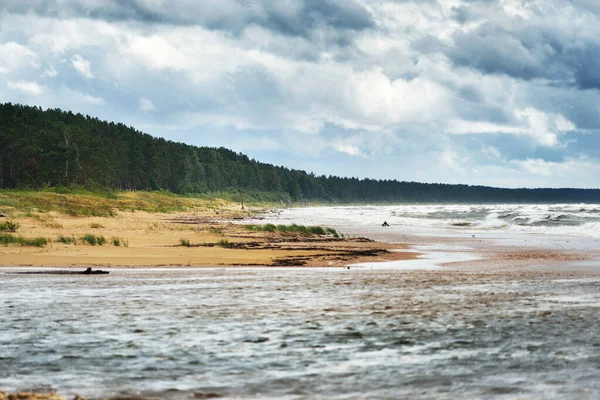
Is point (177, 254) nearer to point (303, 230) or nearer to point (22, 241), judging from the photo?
point (22, 241)

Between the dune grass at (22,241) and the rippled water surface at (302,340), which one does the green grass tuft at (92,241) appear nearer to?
the dune grass at (22,241)

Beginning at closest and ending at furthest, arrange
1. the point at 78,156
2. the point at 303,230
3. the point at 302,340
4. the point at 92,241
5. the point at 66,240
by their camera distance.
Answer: the point at 302,340 → the point at 66,240 → the point at 92,241 → the point at 303,230 → the point at 78,156

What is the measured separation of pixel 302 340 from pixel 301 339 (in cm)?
6

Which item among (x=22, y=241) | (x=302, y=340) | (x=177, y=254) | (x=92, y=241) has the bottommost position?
(x=177, y=254)

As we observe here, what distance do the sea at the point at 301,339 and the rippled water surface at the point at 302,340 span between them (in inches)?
1.1

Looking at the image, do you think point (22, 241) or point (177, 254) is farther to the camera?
point (22, 241)

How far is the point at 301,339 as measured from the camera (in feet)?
29.3

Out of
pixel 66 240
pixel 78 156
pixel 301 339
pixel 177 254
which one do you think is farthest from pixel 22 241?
pixel 78 156

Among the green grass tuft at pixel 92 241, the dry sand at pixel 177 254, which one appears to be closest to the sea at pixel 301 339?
the dry sand at pixel 177 254

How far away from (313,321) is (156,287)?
20.2ft

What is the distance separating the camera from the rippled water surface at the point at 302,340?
669 centimetres

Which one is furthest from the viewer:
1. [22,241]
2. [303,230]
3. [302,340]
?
[303,230]

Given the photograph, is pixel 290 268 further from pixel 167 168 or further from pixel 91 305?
pixel 167 168

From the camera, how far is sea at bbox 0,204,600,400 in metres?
6.66
